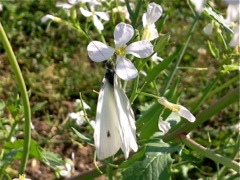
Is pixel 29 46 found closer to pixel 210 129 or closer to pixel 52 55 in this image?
pixel 52 55

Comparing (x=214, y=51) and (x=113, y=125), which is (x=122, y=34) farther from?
(x=214, y=51)

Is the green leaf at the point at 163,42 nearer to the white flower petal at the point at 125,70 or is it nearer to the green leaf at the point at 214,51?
the white flower petal at the point at 125,70

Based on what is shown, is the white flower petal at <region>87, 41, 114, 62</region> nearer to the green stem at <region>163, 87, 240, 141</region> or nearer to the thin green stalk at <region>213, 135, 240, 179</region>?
the green stem at <region>163, 87, 240, 141</region>

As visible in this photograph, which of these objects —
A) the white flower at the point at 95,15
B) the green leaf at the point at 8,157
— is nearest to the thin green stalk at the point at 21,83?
the green leaf at the point at 8,157

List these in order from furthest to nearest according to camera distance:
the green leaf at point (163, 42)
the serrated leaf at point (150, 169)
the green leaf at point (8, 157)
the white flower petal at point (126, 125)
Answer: the green leaf at point (8, 157) < the serrated leaf at point (150, 169) < the green leaf at point (163, 42) < the white flower petal at point (126, 125)

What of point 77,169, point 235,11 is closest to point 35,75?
point 77,169

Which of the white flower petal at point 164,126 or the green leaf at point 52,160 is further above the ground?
the white flower petal at point 164,126

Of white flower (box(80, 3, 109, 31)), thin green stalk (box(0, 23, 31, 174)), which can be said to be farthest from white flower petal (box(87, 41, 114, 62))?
white flower (box(80, 3, 109, 31))
